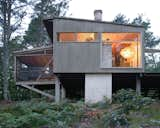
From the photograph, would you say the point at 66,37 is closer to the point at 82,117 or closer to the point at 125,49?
the point at 125,49

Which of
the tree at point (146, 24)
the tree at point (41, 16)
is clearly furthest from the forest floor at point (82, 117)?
the tree at point (146, 24)

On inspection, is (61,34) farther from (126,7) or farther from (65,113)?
(126,7)

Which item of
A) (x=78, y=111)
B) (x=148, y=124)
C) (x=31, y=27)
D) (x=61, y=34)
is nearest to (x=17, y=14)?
(x=31, y=27)

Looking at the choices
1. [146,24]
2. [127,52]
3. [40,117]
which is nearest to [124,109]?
[40,117]

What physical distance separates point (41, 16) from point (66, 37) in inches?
622

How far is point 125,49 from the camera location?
1783 cm

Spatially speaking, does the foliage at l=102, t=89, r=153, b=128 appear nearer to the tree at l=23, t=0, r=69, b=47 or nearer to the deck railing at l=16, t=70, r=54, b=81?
the deck railing at l=16, t=70, r=54, b=81

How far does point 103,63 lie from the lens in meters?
18.0

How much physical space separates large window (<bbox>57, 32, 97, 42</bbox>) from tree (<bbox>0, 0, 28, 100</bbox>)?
7.81 metres

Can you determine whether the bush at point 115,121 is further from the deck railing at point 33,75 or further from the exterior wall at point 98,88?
the deck railing at point 33,75

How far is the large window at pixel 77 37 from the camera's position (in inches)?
715

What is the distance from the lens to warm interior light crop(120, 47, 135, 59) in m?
17.8

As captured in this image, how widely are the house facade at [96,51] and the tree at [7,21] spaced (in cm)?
791

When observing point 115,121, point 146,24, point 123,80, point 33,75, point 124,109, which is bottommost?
point 115,121
